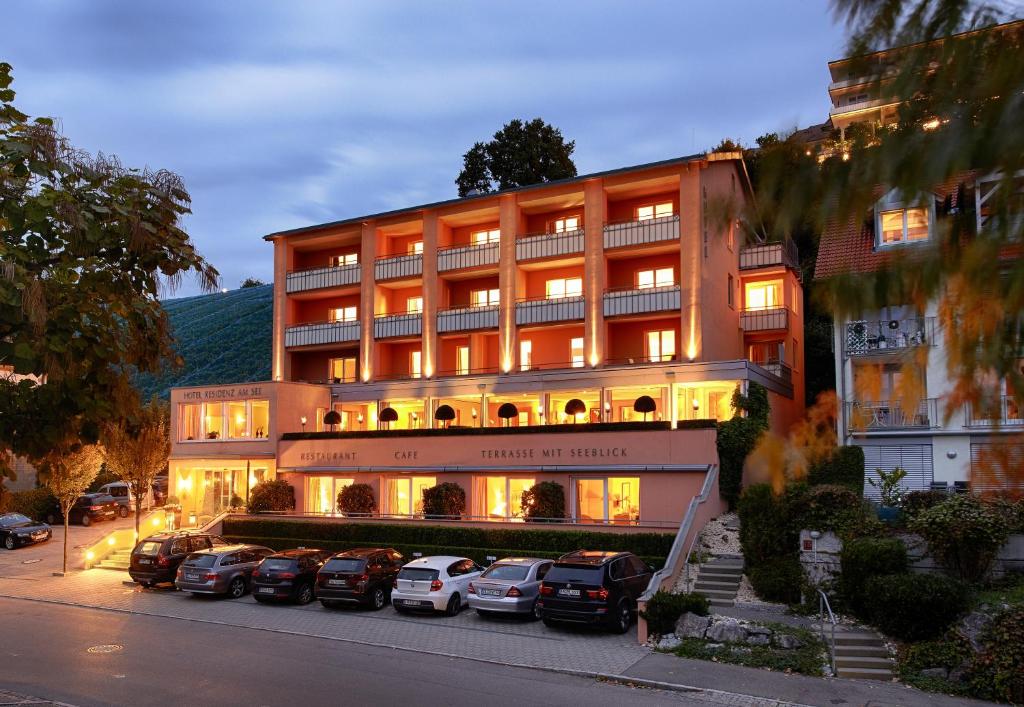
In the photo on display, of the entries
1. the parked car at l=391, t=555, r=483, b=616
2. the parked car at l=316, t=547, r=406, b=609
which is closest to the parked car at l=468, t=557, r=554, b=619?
the parked car at l=391, t=555, r=483, b=616

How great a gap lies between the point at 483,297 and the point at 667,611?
83.7ft

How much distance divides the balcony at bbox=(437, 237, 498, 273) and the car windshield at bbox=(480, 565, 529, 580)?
68.2ft

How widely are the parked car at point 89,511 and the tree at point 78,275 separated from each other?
3674 centimetres

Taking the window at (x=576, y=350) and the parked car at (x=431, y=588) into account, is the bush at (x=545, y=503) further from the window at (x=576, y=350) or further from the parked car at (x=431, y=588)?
the window at (x=576, y=350)

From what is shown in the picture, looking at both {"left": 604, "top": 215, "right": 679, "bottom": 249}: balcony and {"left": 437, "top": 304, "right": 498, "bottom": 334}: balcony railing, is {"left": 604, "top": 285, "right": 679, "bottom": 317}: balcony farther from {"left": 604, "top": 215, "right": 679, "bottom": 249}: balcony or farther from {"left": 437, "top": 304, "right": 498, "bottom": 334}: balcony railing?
{"left": 437, "top": 304, "right": 498, "bottom": 334}: balcony railing

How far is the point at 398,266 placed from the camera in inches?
1662

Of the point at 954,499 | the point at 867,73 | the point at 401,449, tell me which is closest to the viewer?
the point at 867,73

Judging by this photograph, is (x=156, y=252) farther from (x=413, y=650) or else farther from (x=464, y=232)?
(x=464, y=232)

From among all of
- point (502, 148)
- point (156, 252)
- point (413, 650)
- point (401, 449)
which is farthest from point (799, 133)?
point (502, 148)

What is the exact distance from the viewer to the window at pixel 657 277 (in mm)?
37594

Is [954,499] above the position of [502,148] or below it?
below

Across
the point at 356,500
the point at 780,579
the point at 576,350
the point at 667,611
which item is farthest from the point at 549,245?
the point at 667,611

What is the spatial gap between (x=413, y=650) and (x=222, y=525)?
18380 millimetres

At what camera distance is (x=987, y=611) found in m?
15.5
